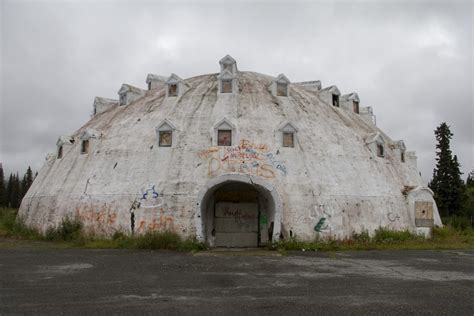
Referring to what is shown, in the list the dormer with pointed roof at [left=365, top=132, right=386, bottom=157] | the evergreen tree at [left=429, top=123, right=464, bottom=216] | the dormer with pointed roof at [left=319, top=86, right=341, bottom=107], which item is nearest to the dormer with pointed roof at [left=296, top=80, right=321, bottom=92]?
the dormer with pointed roof at [left=319, top=86, right=341, bottom=107]

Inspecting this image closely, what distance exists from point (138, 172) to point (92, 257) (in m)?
5.53

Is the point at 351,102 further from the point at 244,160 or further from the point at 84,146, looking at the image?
the point at 84,146

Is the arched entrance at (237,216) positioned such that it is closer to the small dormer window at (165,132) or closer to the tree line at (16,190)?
the small dormer window at (165,132)

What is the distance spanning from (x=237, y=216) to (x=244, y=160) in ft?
8.83

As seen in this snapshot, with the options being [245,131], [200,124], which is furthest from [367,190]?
[200,124]

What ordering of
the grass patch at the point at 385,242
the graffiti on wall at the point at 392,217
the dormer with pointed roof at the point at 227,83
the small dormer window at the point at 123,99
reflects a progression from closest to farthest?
the grass patch at the point at 385,242
the graffiti on wall at the point at 392,217
the dormer with pointed roof at the point at 227,83
the small dormer window at the point at 123,99

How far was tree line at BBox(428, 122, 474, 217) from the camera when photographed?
123 ft

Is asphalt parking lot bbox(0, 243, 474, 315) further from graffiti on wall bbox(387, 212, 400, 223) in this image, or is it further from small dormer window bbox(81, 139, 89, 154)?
small dormer window bbox(81, 139, 89, 154)

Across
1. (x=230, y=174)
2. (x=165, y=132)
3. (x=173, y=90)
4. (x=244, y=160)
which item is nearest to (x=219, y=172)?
(x=230, y=174)

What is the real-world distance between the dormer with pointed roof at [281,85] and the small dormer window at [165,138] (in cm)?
662

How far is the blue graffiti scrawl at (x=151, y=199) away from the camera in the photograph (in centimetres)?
1806

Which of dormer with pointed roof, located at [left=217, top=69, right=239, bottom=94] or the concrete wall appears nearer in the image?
the concrete wall

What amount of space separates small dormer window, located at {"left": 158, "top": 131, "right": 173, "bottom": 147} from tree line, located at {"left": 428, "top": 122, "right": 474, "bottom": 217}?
28763mm

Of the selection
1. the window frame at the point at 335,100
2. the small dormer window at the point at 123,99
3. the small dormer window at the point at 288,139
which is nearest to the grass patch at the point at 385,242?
the small dormer window at the point at 288,139
